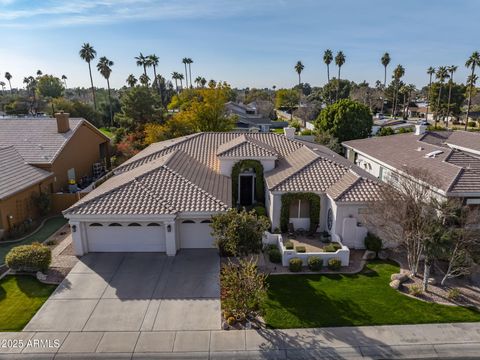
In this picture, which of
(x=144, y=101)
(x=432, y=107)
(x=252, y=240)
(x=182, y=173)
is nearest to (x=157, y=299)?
(x=252, y=240)

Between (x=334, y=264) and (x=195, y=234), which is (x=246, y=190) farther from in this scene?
(x=334, y=264)

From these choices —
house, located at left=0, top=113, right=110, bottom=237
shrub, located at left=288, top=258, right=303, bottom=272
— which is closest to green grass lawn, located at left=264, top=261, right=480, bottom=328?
shrub, located at left=288, top=258, right=303, bottom=272

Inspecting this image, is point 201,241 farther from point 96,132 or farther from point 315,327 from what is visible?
point 96,132

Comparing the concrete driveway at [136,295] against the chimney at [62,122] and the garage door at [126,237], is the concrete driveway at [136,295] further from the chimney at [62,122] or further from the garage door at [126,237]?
the chimney at [62,122]

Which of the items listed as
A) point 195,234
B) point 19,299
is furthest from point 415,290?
point 19,299

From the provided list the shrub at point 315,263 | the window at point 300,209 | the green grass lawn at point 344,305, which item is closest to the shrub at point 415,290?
the green grass lawn at point 344,305
